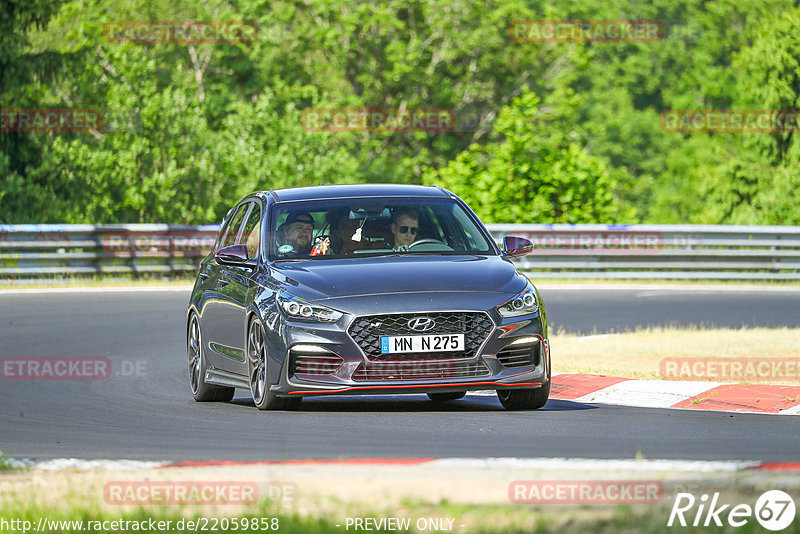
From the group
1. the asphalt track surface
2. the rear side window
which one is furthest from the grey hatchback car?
the rear side window

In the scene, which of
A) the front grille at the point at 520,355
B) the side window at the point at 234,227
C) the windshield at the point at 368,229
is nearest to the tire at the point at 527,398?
the front grille at the point at 520,355

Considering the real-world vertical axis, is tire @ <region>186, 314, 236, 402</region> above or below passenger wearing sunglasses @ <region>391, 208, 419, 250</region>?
below

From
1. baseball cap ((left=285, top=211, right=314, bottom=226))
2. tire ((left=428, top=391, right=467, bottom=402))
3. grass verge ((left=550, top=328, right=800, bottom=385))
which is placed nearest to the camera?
baseball cap ((left=285, top=211, right=314, bottom=226))

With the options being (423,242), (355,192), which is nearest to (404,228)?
(423,242)

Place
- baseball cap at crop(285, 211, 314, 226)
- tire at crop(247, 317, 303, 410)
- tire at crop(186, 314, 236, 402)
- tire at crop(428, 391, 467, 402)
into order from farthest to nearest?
tire at crop(186, 314, 236, 402)
tire at crop(428, 391, 467, 402)
baseball cap at crop(285, 211, 314, 226)
tire at crop(247, 317, 303, 410)

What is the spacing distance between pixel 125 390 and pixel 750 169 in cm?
3918

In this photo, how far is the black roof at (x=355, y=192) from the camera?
1118 cm

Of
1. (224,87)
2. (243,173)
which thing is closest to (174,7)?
(224,87)

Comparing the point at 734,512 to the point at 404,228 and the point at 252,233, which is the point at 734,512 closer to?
the point at 404,228

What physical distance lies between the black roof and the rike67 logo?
5.90 metres

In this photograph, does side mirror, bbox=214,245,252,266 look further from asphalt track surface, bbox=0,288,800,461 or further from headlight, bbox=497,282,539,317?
headlight, bbox=497,282,539,317

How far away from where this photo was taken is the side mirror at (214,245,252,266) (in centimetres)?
1077

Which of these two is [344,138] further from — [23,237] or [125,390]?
[125,390]

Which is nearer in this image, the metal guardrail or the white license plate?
the white license plate
